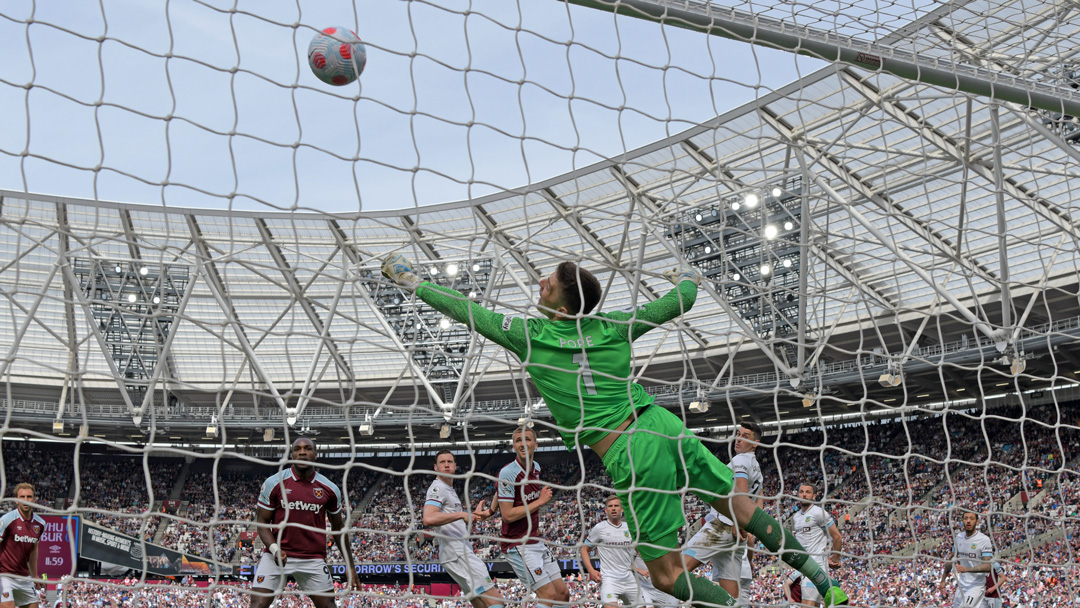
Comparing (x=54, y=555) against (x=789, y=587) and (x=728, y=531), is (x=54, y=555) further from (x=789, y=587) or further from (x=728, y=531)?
(x=728, y=531)

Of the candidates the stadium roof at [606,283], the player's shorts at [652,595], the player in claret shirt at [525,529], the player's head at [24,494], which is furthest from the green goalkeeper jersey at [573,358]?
the stadium roof at [606,283]

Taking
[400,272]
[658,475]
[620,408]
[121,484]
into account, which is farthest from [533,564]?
[121,484]

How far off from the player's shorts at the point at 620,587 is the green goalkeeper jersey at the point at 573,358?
4.10 m

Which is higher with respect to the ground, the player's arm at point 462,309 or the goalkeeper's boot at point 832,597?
the player's arm at point 462,309

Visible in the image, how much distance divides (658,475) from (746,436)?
265cm

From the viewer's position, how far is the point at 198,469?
4112cm

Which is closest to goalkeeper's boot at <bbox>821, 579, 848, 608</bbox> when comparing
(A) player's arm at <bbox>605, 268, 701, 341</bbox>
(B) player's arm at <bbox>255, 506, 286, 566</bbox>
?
(A) player's arm at <bbox>605, 268, 701, 341</bbox>

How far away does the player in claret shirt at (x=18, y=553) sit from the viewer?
7.89 meters

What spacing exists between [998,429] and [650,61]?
2683cm

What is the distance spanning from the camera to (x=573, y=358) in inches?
197

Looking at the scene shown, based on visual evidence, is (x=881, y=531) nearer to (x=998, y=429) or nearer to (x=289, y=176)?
(x=998, y=429)

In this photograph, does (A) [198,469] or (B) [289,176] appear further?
(A) [198,469]

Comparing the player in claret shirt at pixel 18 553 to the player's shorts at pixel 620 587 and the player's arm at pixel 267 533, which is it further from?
the player's shorts at pixel 620 587

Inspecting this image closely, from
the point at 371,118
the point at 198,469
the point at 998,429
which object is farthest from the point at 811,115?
the point at 198,469
